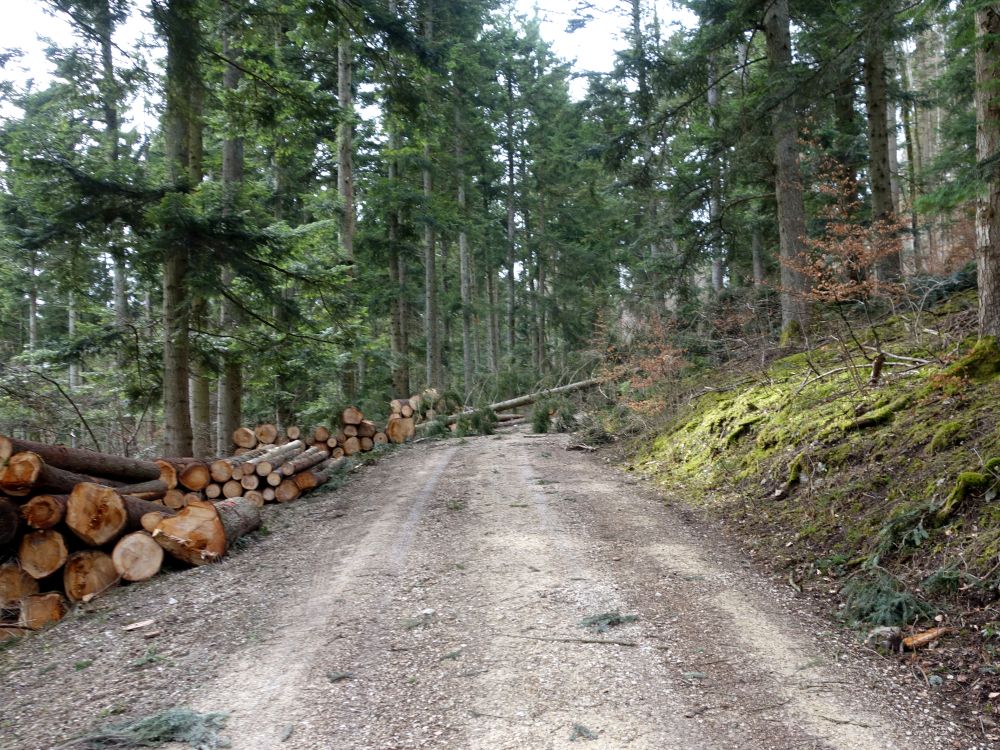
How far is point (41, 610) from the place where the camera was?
556 cm

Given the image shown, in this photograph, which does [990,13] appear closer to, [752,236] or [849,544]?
[849,544]

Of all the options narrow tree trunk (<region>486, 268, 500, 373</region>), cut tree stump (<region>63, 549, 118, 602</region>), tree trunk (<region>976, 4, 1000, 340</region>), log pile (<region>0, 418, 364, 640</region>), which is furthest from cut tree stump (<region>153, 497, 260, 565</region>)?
narrow tree trunk (<region>486, 268, 500, 373</region>)

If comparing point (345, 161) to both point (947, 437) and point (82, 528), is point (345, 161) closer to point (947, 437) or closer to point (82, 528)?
point (82, 528)

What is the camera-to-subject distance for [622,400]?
14070 mm

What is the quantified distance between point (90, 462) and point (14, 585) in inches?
64.4

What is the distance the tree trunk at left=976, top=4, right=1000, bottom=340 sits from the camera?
5.31m

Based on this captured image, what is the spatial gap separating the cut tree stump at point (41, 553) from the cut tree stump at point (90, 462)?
85 centimetres

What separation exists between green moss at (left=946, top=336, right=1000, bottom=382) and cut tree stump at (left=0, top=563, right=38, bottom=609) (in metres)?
9.03

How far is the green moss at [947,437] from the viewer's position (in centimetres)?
543

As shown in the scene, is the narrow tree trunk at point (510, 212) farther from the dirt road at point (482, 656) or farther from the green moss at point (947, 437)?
the green moss at point (947, 437)

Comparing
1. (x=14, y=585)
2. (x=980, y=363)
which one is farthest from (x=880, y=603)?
(x=14, y=585)

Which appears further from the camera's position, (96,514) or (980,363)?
(980,363)

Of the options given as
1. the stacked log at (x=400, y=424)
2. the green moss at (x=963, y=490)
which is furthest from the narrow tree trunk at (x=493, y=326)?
the green moss at (x=963, y=490)

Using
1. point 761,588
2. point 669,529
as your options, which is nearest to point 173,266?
point 669,529
